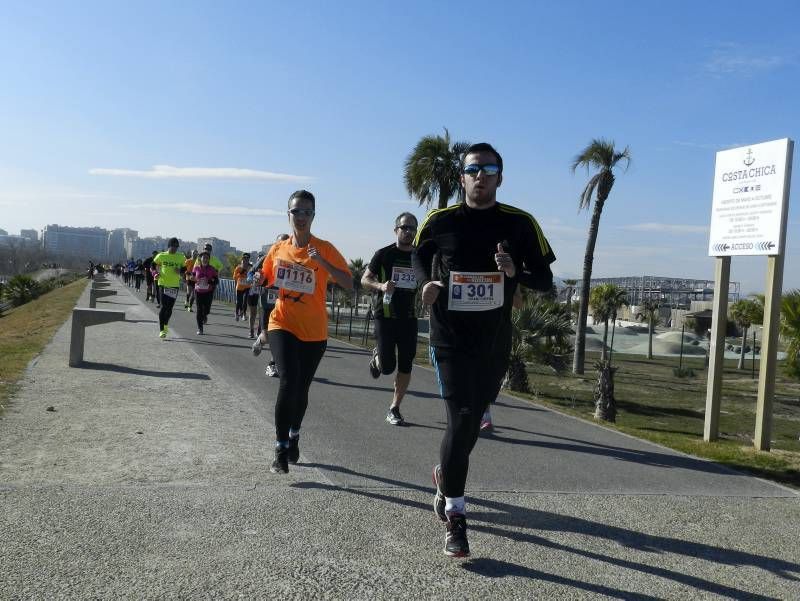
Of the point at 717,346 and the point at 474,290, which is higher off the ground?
the point at 474,290

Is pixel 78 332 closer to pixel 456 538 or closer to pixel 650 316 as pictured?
pixel 456 538

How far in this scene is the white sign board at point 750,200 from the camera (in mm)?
8133

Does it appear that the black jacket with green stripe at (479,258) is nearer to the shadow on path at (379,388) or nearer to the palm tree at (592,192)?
the shadow on path at (379,388)

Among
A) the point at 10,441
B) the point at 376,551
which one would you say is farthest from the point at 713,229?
the point at 10,441

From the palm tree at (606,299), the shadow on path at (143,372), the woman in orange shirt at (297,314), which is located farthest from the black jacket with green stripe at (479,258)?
the palm tree at (606,299)

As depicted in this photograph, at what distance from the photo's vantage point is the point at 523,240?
434 cm

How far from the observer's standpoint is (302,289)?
5.74 metres

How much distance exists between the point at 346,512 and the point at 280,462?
1033 mm

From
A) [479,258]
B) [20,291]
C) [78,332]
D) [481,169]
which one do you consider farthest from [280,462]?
[20,291]

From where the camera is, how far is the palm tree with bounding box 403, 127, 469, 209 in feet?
90.7

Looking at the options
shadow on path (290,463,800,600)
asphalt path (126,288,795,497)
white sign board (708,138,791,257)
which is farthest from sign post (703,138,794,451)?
shadow on path (290,463,800,600)

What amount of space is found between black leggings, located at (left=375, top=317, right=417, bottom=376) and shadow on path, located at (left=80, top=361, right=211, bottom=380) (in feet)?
10.9

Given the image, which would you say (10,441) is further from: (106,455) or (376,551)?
(376,551)

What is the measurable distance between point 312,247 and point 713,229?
5.36 meters
